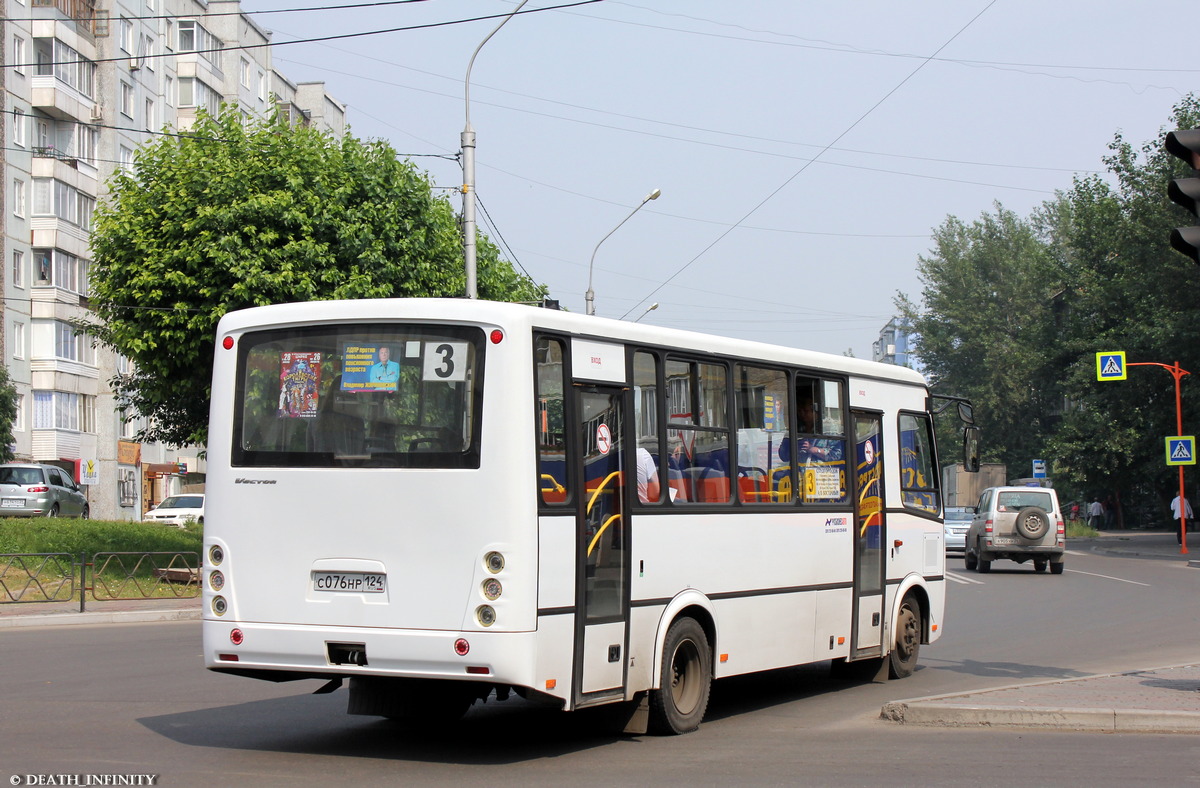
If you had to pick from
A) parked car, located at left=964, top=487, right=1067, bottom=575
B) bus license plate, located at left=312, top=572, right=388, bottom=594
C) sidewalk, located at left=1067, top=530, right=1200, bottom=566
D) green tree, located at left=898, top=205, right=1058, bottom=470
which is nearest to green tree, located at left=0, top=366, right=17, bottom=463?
parked car, located at left=964, top=487, right=1067, bottom=575

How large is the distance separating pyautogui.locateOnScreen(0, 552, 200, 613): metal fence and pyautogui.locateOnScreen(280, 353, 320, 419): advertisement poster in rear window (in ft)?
42.1

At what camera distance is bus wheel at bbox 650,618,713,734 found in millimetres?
9438

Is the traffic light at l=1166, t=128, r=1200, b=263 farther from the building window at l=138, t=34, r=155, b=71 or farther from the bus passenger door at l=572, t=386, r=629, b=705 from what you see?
the building window at l=138, t=34, r=155, b=71

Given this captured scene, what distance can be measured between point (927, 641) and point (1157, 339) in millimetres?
36558

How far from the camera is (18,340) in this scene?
5534 centimetres

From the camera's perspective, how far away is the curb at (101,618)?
19.2m

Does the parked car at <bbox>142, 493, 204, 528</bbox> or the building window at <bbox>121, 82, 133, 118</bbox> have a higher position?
the building window at <bbox>121, 82, 133, 118</bbox>

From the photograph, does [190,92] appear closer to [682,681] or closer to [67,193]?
[67,193]

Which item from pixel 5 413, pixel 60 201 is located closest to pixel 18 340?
pixel 60 201

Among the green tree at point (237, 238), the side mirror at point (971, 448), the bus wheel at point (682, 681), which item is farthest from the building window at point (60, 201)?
the bus wheel at point (682, 681)

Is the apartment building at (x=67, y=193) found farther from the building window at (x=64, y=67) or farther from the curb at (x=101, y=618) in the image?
the curb at (x=101, y=618)

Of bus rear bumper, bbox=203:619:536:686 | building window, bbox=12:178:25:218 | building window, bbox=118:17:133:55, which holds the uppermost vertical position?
building window, bbox=118:17:133:55

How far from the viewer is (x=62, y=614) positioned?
64.4 ft

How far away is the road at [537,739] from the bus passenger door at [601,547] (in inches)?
23.0
